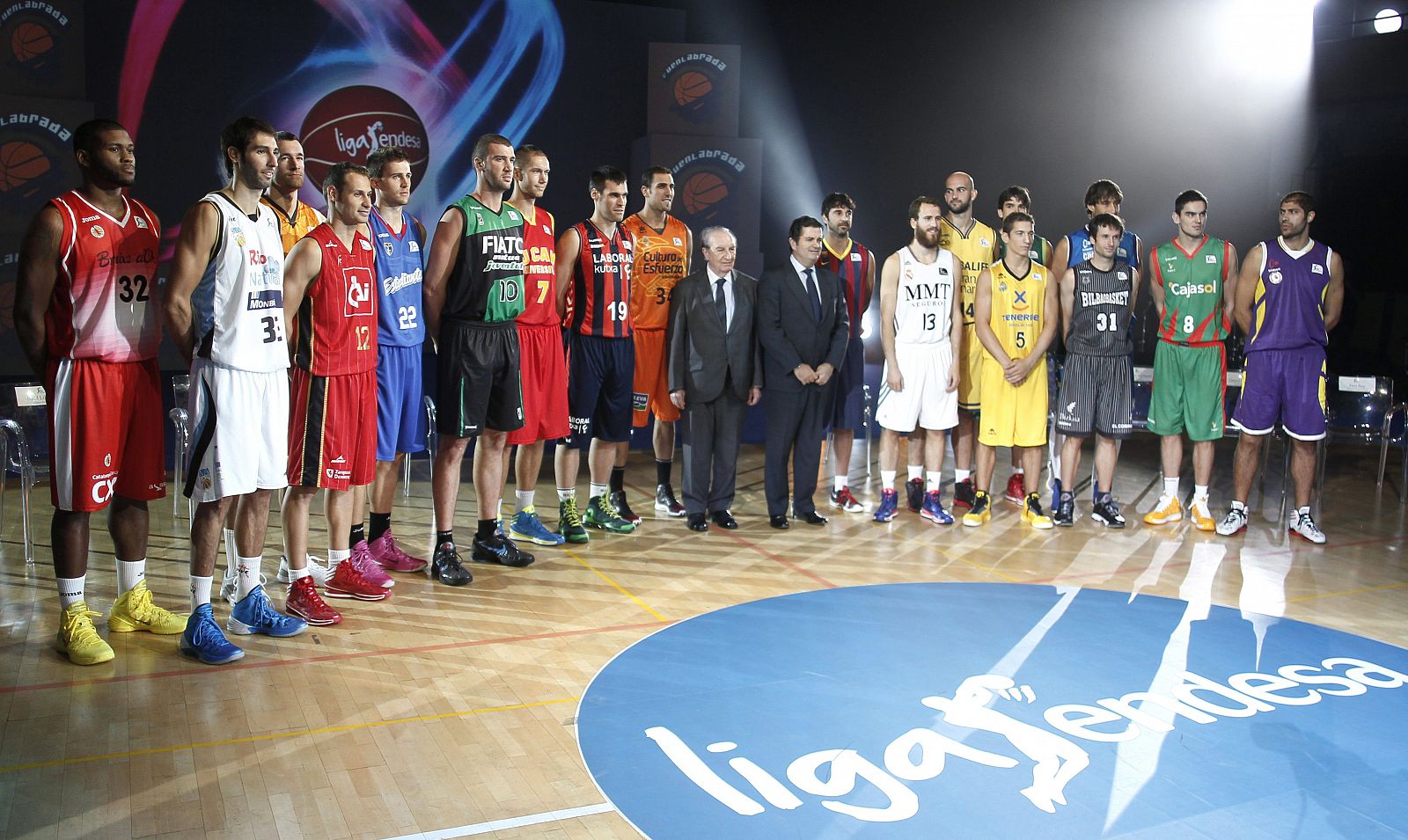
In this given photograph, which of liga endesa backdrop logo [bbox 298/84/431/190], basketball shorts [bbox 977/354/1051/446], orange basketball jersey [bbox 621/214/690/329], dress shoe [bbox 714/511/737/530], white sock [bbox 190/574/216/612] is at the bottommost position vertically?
dress shoe [bbox 714/511/737/530]

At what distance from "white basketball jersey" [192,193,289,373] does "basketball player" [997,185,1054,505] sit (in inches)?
157

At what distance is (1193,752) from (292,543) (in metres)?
3.19

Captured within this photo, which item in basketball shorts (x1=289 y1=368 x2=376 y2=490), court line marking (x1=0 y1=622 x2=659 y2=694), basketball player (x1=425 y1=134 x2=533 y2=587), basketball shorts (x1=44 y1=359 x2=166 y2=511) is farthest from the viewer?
basketball player (x1=425 y1=134 x2=533 y2=587)

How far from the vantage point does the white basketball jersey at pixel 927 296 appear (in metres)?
6.05

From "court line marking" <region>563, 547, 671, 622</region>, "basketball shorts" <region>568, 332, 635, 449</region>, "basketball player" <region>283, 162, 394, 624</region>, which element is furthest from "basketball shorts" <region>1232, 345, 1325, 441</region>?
"basketball player" <region>283, 162, 394, 624</region>

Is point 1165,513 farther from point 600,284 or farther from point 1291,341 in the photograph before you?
point 600,284

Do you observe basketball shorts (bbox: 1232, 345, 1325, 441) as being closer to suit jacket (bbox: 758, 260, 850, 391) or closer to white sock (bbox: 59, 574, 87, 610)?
suit jacket (bbox: 758, 260, 850, 391)

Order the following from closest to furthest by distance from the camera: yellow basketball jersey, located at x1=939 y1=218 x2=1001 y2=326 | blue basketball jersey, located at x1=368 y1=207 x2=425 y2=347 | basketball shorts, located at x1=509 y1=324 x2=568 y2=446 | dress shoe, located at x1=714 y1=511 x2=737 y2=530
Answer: blue basketball jersey, located at x1=368 y1=207 x2=425 y2=347
basketball shorts, located at x1=509 y1=324 x2=568 y2=446
dress shoe, located at x1=714 y1=511 x2=737 y2=530
yellow basketball jersey, located at x1=939 y1=218 x2=1001 y2=326

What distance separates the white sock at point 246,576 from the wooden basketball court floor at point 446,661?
0.75 feet

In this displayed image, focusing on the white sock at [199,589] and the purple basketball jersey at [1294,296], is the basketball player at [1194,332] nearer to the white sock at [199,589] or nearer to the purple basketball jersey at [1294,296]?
the purple basketball jersey at [1294,296]

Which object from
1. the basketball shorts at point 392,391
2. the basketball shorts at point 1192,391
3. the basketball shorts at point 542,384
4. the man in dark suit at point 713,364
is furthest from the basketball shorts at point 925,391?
the basketball shorts at point 392,391

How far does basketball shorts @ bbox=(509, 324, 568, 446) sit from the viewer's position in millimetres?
5078

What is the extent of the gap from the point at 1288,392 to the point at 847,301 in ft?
7.82

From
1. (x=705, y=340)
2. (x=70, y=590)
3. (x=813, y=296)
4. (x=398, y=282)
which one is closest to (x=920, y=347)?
(x=813, y=296)
